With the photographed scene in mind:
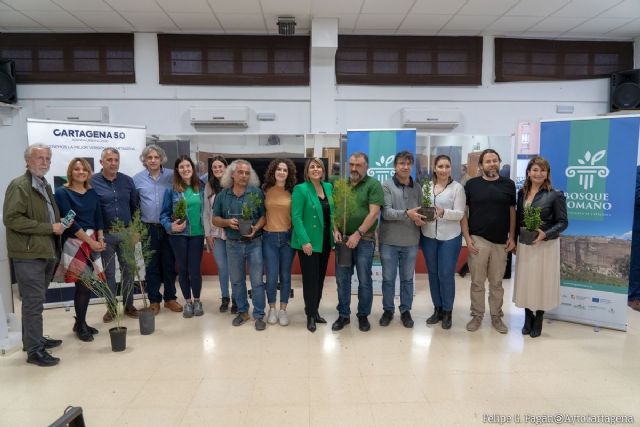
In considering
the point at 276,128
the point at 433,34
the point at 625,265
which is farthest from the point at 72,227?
the point at 433,34

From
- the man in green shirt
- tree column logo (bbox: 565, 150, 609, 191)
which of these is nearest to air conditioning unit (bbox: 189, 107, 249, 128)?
the man in green shirt

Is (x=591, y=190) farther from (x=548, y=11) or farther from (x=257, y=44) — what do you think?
(x=257, y=44)

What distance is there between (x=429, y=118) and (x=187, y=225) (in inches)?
167

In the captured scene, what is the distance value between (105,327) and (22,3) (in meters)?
4.37

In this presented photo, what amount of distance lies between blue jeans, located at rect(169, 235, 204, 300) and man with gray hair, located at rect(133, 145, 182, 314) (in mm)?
169

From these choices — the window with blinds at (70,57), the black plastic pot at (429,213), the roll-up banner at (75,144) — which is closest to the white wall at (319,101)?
the window with blinds at (70,57)

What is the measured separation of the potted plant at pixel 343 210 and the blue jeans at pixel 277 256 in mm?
496

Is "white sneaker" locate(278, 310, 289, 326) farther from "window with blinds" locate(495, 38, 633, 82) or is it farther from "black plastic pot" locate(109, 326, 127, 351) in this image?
"window with blinds" locate(495, 38, 633, 82)

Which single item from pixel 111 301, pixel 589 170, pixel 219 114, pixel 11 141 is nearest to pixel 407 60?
pixel 219 114

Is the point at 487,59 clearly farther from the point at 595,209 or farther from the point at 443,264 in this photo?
the point at 443,264

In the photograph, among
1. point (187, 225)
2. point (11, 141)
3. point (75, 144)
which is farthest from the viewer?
point (11, 141)

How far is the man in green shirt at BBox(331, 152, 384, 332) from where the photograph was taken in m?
3.44

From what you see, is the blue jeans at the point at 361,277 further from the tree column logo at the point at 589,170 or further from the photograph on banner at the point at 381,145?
the tree column logo at the point at 589,170

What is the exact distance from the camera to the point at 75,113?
6219 mm
